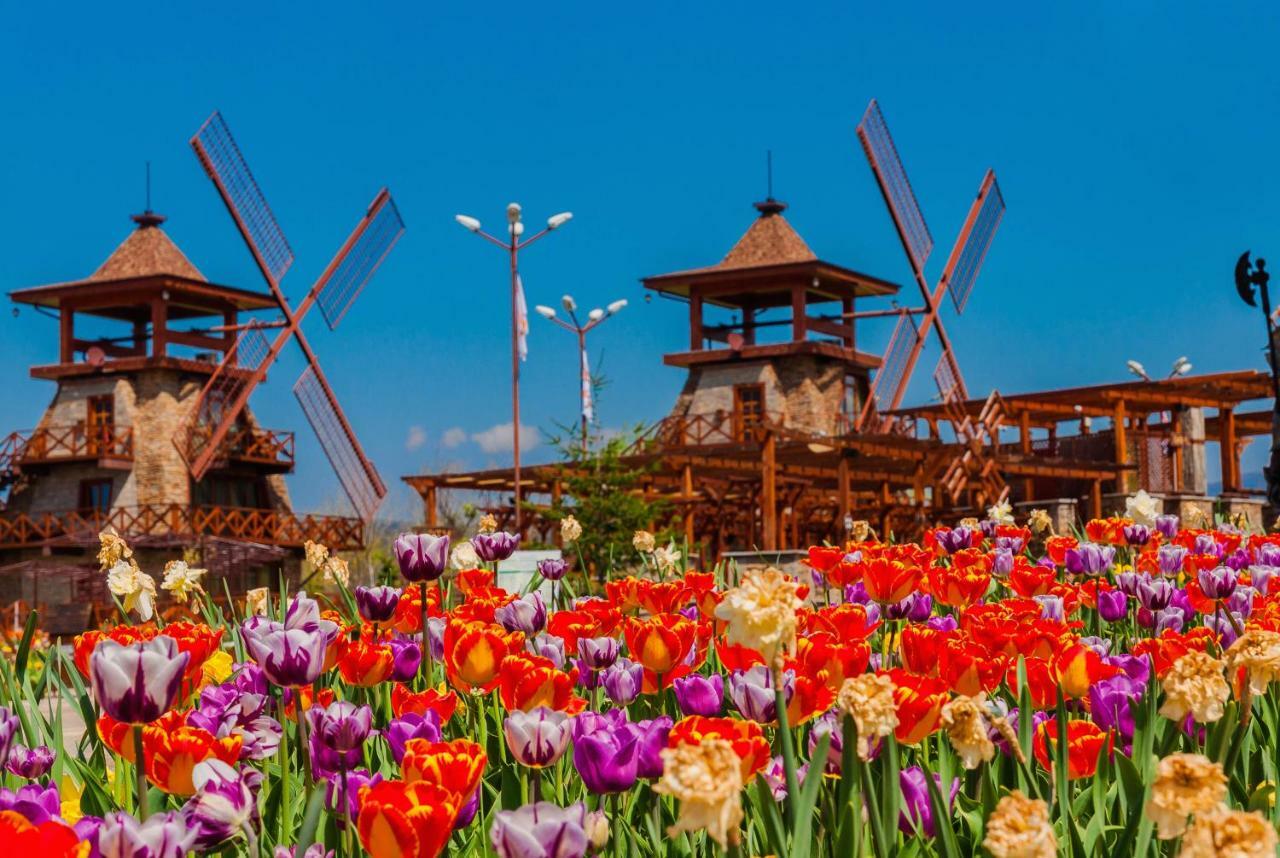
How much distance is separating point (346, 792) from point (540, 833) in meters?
0.69

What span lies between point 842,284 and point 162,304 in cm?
1533

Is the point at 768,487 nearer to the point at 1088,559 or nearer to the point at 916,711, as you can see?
the point at 1088,559

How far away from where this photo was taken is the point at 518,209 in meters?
22.6

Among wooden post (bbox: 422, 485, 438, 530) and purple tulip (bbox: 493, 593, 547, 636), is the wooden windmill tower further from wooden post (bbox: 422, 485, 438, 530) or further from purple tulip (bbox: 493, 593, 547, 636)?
purple tulip (bbox: 493, 593, 547, 636)

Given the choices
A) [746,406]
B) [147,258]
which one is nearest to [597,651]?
[746,406]

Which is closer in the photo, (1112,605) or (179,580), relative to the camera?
(1112,605)

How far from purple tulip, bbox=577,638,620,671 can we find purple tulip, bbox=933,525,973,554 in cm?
242

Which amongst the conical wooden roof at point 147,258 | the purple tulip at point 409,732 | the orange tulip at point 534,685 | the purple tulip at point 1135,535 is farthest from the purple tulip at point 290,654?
the conical wooden roof at point 147,258

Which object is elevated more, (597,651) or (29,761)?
(597,651)

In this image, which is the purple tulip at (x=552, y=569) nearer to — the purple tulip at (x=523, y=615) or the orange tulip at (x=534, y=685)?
the purple tulip at (x=523, y=615)

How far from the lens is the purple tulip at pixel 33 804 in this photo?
1.83 m

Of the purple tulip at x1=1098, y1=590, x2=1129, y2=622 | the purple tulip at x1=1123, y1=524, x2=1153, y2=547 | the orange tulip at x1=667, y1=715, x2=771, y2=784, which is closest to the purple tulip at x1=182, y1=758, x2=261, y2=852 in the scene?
the orange tulip at x1=667, y1=715, x2=771, y2=784

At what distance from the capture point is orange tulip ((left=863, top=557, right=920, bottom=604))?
3600 millimetres

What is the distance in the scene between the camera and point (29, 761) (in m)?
2.69
